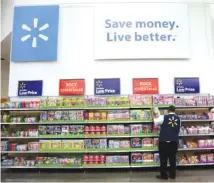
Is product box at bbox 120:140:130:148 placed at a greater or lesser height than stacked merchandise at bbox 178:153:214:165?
greater

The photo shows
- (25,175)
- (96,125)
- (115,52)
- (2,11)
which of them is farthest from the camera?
(2,11)

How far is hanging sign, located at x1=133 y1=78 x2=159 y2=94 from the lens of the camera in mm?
6465

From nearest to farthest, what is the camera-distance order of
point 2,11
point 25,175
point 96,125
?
1. point 25,175
2. point 96,125
3. point 2,11

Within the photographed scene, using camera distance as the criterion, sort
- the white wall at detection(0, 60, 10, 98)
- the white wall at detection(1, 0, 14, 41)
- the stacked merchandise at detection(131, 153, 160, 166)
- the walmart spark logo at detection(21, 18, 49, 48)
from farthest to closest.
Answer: the white wall at detection(0, 60, 10, 98) < the white wall at detection(1, 0, 14, 41) < the walmart spark logo at detection(21, 18, 49, 48) < the stacked merchandise at detection(131, 153, 160, 166)

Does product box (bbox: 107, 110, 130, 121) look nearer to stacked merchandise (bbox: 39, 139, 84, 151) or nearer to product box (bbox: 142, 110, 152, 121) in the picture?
product box (bbox: 142, 110, 152, 121)

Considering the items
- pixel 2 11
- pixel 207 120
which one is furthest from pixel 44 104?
pixel 207 120

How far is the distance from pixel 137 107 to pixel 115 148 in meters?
1.17

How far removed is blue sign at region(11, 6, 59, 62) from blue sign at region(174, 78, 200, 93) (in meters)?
3.50

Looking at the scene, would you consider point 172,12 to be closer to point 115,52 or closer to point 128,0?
point 128,0

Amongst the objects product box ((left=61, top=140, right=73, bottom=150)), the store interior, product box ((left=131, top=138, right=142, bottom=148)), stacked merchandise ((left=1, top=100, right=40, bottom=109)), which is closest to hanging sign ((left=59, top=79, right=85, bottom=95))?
the store interior

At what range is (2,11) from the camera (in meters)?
7.38

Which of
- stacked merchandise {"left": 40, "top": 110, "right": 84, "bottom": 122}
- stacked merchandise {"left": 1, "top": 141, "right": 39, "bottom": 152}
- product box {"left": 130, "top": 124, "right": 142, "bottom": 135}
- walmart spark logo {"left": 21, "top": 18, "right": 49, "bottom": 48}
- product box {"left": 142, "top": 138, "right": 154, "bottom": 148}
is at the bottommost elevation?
stacked merchandise {"left": 1, "top": 141, "right": 39, "bottom": 152}

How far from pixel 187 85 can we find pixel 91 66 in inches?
107

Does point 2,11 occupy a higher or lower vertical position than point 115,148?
higher
